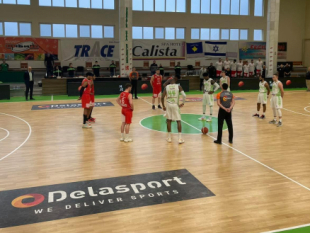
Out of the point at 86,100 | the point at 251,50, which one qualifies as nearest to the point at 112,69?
the point at 251,50

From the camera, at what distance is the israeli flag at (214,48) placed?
32.7 meters

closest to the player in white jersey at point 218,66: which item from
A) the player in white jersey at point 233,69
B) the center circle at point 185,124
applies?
the player in white jersey at point 233,69

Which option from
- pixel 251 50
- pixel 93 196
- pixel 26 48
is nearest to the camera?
pixel 93 196

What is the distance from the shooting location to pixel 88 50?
29594mm

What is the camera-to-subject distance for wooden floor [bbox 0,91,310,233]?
530 centimetres

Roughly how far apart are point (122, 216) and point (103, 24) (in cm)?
2718

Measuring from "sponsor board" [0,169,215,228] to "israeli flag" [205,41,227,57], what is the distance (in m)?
26.9

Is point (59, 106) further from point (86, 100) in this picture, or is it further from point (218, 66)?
point (218, 66)

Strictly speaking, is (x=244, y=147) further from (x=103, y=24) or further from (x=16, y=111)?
(x=103, y=24)

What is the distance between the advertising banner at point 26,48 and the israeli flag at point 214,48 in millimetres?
14235

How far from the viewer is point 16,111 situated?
1588 cm

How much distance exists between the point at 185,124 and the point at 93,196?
7162mm

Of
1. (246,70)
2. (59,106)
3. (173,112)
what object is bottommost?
(59,106)

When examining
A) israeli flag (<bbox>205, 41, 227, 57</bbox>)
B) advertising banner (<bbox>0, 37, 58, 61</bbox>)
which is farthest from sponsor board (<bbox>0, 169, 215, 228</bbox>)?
israeli flag (<bbox>205, 41, 227, 57</bbox>)
